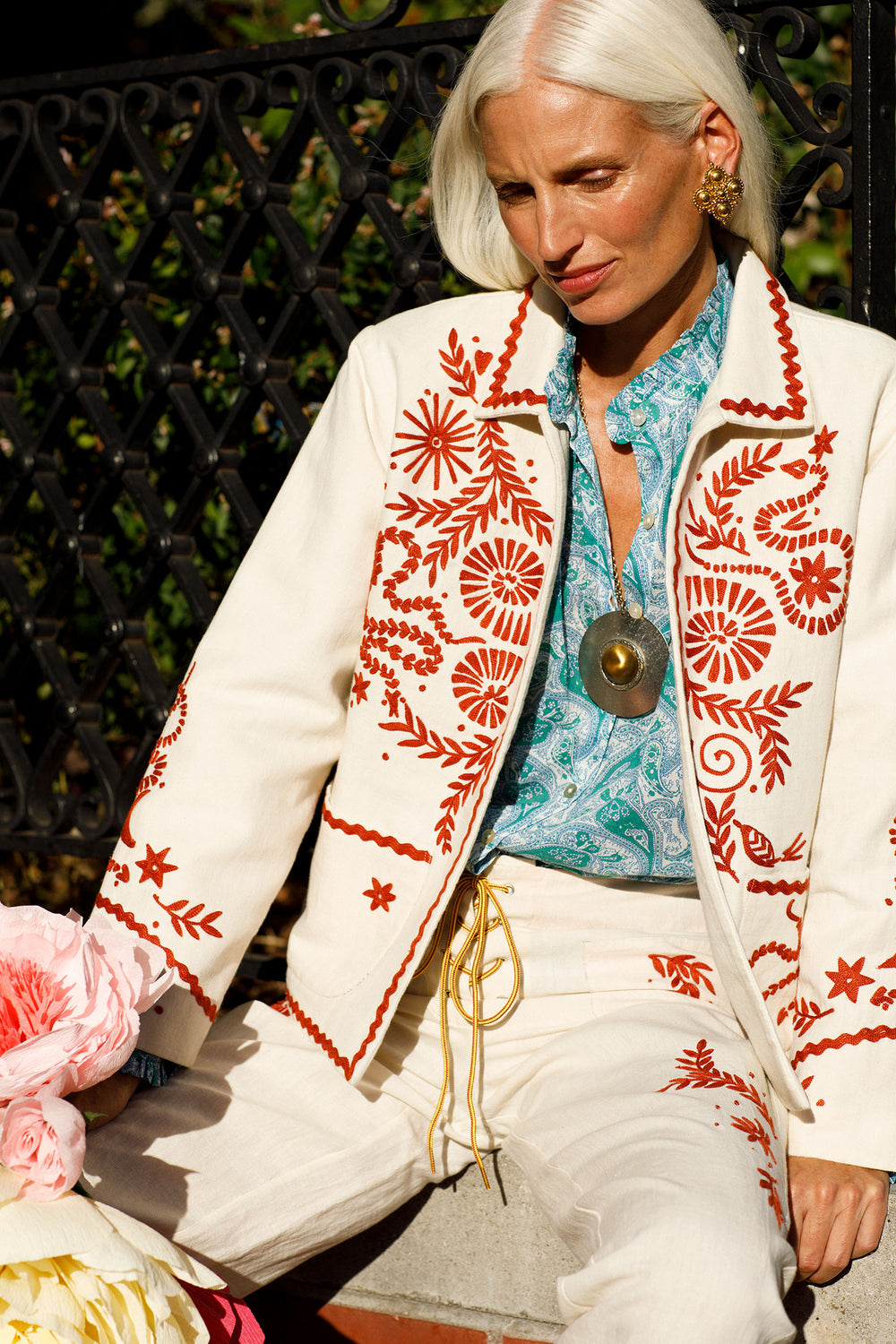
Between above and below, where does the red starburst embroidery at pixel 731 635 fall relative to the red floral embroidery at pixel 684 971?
above

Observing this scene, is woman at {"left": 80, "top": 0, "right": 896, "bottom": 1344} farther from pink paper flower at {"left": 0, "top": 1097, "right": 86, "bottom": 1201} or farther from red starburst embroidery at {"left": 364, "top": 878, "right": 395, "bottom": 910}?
pink paper flower at {"left": 0, "top": 1097, "right": 86, "bottom": 1201}

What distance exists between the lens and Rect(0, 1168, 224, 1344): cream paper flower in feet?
4.31

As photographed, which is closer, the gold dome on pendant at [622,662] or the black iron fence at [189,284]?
the gold dome on pendant at [622,662]

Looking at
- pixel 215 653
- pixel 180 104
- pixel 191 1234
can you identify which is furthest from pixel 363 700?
pixel 180 104

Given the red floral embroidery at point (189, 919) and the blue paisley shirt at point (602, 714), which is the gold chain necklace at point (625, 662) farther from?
the red floral embroidery at point (189, 919)

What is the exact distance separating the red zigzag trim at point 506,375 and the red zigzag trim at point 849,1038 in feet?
3.13

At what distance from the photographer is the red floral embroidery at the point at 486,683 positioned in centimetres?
191

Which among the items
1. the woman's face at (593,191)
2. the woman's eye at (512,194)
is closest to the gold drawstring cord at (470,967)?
the woman's face at (593,191)

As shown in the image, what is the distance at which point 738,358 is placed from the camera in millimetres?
1892

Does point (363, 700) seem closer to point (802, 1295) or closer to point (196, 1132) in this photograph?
point (196, 1132)

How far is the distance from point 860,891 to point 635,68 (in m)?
1.13

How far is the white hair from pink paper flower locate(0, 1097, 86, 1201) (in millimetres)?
1373

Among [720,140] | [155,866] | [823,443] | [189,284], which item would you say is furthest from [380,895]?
[189,284]

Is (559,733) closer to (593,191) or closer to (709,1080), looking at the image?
(709,1080)
